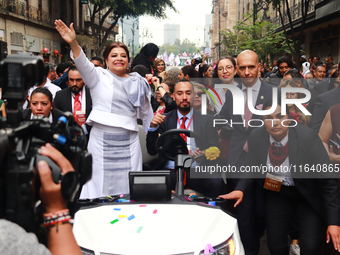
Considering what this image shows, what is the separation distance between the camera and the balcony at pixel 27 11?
27484 millimetres

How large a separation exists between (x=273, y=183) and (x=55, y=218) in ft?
8.77

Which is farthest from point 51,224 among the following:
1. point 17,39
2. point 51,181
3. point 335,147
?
point 17,39

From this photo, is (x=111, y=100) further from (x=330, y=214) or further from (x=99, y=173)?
(x=330, y=214)

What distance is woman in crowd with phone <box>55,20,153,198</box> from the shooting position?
4.04 meters

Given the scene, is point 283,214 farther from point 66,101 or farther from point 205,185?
point 66,101

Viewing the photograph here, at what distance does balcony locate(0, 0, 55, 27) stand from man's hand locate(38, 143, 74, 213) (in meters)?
28.3

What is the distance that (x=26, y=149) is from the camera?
4.21 ft

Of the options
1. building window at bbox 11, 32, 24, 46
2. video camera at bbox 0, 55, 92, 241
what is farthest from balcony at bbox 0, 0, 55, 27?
video camera at bbox 0, 55, 92, 241

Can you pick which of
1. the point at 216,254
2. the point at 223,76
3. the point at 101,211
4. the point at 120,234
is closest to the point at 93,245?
the point at 120,234

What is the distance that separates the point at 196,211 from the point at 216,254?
0.45m

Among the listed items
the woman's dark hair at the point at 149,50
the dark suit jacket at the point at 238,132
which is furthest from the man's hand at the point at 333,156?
the woman's dark hair at the point at 149,50

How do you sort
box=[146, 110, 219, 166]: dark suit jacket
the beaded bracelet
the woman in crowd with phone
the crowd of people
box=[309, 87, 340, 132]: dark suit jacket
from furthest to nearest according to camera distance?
box=[146, 110, 219, 166]: dark suit jacket → box=[309, 87, 340, 132]: dark suit jacket → the woman in crowd with phone → the crowd of people → the beaded bracelet

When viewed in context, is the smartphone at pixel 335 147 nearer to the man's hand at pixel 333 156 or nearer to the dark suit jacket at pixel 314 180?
the man's hand at pixel 333 156

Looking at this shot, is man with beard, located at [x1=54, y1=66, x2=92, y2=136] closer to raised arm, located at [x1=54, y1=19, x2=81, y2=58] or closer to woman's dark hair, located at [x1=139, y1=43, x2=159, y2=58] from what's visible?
raised arm, located at [x1=54, y1=19, x2=81, y2=58]
